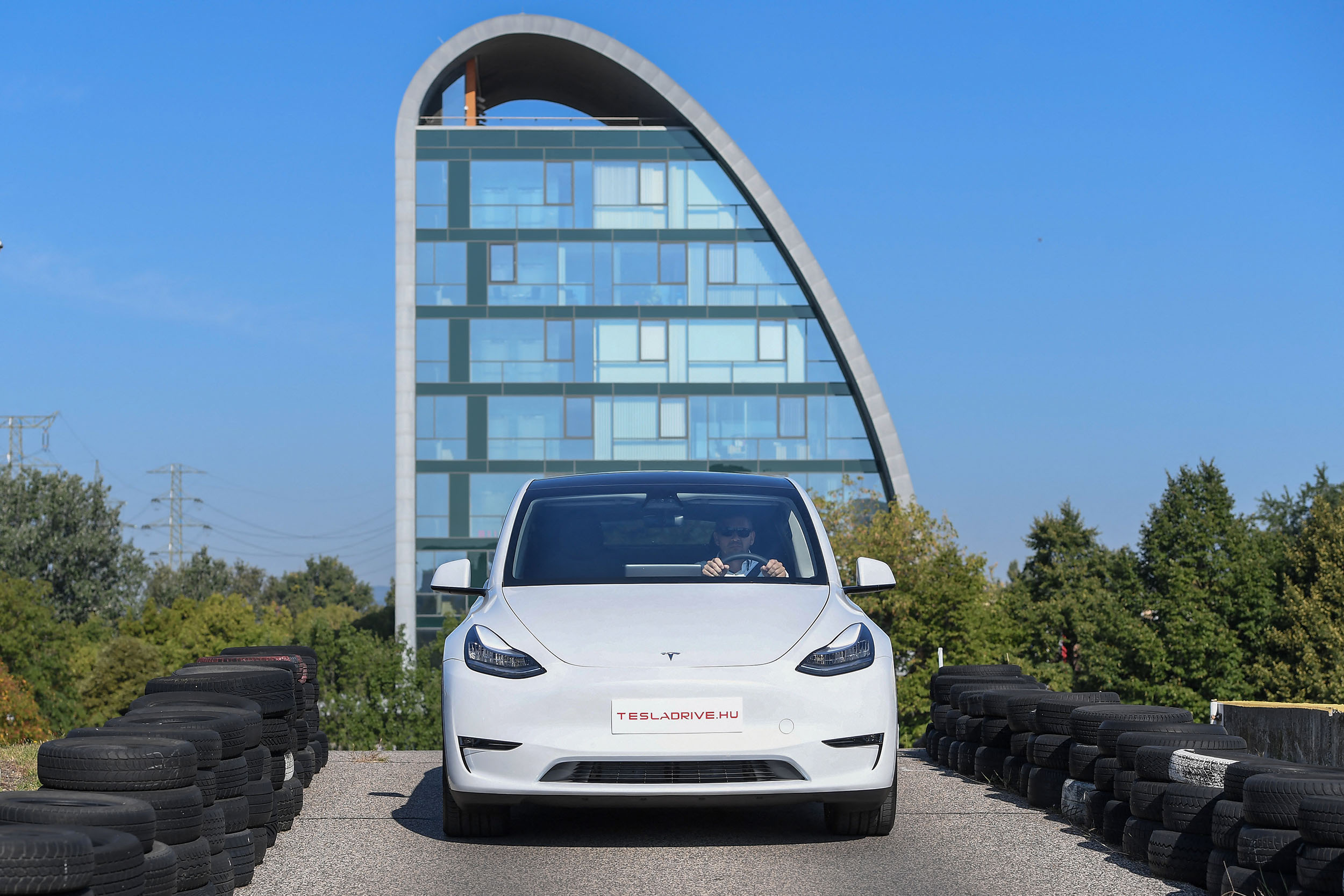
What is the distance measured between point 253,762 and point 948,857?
3.24 metres

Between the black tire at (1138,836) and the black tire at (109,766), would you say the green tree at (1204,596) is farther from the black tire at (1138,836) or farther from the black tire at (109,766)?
the black tire at (109,766)

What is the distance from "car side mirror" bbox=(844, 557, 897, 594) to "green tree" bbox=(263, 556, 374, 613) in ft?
574

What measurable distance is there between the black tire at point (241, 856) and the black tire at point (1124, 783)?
13.0 ft

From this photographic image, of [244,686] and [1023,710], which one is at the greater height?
[244,686]

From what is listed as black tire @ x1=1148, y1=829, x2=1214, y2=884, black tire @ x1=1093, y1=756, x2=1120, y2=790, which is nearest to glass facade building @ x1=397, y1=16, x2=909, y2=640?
black tire @ x1=1093, y1=756, x2=1120, y2=790

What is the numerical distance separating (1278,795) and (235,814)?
163 inches

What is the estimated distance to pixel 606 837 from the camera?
6.56 m

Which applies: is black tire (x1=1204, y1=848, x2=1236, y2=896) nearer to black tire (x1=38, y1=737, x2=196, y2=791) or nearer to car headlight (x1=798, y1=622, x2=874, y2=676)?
car headlight (x1=798, y1=622, x2=874, y2=676)

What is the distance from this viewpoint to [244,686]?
24.1ft

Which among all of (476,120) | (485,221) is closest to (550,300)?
(485,221)

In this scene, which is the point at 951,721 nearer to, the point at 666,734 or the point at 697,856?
the point at 697,856

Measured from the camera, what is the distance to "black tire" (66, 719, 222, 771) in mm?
5633

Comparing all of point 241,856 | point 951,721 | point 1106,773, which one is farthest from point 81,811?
point 951,721

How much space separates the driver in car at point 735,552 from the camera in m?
6.89
